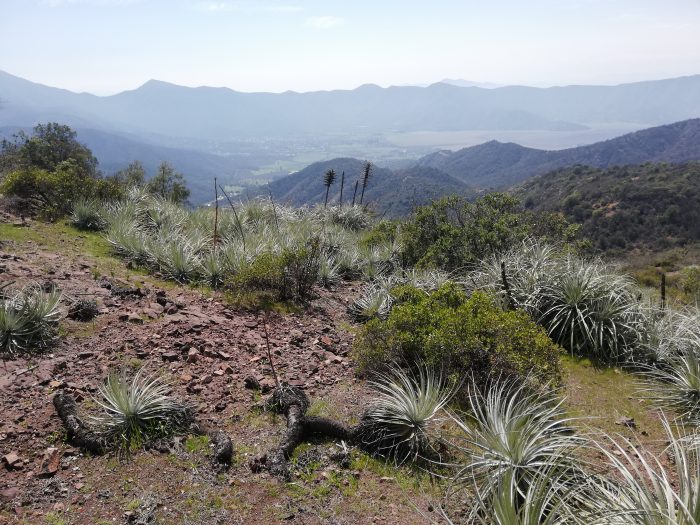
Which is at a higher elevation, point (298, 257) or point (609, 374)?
point (298, 257)

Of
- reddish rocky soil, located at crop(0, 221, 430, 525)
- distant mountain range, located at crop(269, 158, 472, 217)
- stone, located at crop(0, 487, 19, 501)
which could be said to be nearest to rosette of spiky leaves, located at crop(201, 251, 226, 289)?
reddish rocky soil, located at crop(0, 221, 430, 525)

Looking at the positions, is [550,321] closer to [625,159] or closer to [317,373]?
[317,373]

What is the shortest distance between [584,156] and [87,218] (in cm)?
15284

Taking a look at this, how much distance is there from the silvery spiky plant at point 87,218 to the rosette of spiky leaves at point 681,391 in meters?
10.5

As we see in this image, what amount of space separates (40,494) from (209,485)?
3.52 ft

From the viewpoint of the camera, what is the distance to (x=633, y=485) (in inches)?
104

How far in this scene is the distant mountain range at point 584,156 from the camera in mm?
132500

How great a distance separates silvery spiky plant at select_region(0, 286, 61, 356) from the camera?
15.5 ft

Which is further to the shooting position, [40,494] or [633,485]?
[40,494]

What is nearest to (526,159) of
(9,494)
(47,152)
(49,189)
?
(47,152)

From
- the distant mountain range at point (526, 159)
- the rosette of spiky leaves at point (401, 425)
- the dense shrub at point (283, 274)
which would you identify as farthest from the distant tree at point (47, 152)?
the distant mountain range at point (526, 159)

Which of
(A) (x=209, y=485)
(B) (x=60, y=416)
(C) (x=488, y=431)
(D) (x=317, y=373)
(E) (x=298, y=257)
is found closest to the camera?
(A) (x=209, y=485)

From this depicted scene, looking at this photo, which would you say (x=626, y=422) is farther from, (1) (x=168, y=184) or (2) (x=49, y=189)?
(1) (x=168, y=184)

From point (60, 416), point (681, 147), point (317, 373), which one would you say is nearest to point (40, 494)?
point (60, 416)
